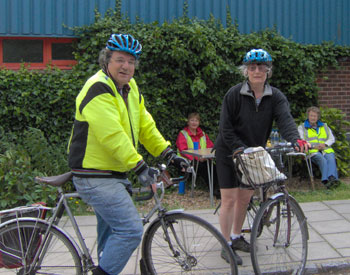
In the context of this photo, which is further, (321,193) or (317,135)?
(317,135)

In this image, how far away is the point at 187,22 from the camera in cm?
782

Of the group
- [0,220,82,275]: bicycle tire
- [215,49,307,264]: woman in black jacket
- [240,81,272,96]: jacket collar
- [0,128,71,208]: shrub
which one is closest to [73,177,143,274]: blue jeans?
[0,220,82,275]: bicycle tire

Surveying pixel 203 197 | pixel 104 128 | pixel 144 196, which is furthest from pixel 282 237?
pixel 203 197

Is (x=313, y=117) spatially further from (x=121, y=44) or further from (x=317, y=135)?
(x=121, y=44)

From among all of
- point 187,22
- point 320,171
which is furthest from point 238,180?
point 187,22

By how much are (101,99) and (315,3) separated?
7044 millimetres

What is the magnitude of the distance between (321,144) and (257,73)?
3806 millimetres

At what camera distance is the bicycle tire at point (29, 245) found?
3.22m

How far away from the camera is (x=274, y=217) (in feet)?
12.2

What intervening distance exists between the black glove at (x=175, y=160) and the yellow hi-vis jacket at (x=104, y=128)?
0.96 ft

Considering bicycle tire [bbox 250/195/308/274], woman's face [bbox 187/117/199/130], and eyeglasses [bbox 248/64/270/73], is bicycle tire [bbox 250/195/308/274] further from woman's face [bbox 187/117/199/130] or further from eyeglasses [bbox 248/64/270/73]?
woman's face [bbox 187/117/199/130]

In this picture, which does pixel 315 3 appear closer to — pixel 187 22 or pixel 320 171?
pixel 187 22

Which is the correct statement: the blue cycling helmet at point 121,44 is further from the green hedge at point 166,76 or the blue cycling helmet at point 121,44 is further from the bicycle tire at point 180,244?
the green hedge at point 166,76

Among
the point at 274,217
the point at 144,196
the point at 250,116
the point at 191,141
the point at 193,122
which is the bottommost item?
the point at 274,217
